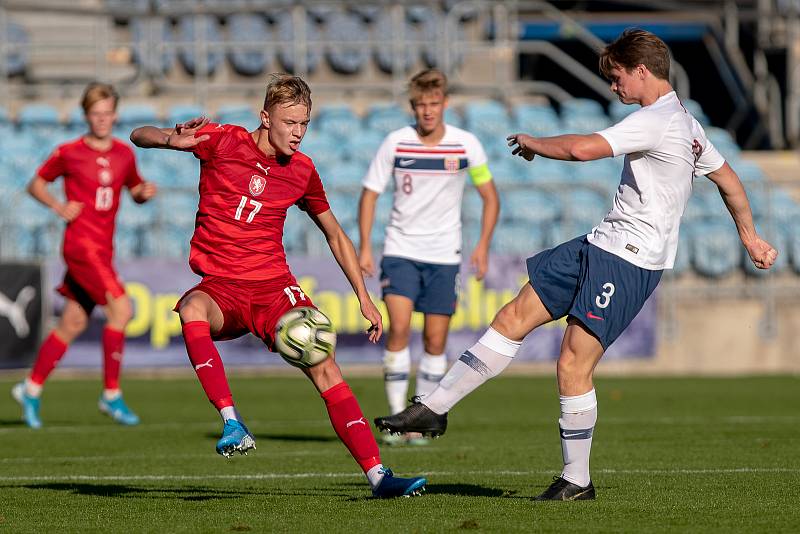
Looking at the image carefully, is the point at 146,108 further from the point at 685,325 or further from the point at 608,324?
the point at 608,324

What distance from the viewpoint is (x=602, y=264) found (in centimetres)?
634

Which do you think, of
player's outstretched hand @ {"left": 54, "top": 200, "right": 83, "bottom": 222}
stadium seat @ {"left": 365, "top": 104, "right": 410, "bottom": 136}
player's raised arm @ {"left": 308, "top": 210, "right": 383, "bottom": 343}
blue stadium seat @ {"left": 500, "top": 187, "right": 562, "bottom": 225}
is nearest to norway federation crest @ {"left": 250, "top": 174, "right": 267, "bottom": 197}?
player's raised arm @ {"left": 308, "top": 210, "right": 383, "bottom": 343}

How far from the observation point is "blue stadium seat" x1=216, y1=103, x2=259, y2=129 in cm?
1939

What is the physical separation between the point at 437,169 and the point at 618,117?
10.8 m

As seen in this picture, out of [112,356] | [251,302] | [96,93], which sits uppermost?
[96,93]

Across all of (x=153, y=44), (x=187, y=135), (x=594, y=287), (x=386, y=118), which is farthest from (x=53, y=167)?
(x=153, y=44)

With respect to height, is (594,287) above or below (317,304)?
above

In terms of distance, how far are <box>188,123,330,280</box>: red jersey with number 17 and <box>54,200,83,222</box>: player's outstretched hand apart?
4350 millimetres

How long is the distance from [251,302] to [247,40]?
53.5 ft

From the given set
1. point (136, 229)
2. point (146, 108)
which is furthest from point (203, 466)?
point (146, 108)

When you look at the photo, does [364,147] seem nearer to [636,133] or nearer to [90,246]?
[90,246]

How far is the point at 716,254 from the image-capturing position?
16750mm

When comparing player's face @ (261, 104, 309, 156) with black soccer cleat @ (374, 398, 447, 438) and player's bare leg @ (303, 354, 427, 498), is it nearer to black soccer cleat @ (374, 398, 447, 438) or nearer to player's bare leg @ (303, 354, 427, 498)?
player's bare leg @ (303, 354, 427, 498)

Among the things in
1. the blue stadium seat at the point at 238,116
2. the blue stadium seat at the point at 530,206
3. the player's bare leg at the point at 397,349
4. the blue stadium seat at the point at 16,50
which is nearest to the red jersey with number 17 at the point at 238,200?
the player's bare leg at the point at 397,349
